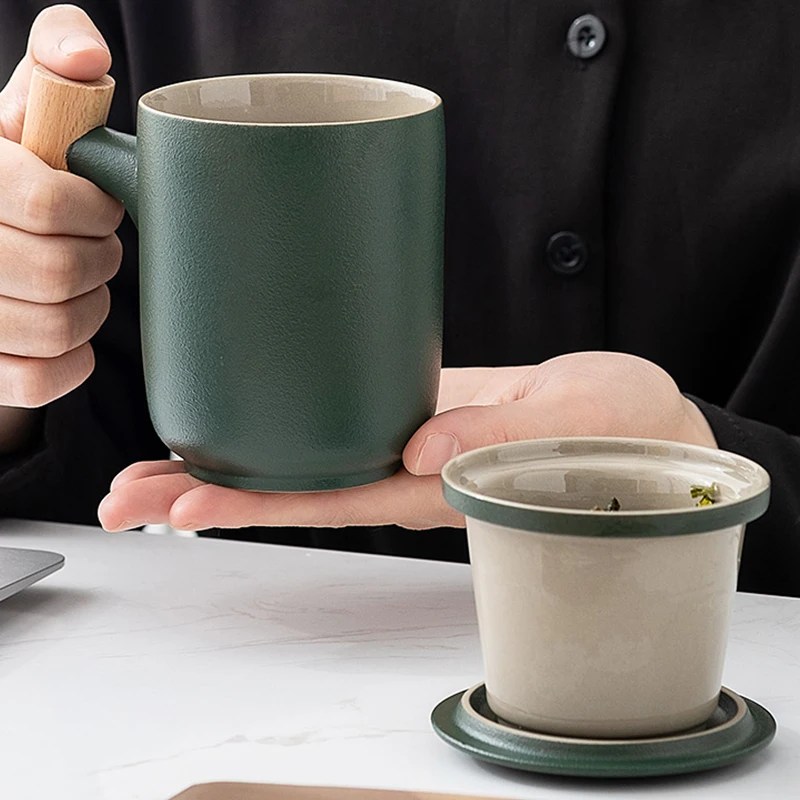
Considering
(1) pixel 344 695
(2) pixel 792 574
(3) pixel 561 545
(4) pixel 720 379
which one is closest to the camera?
(3) pixel 561 545

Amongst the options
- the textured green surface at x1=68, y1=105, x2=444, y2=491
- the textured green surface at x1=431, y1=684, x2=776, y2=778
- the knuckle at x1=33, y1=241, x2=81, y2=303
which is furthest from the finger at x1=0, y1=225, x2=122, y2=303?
the textured green surface at x1=431, y1=684, x2=776, y2=778

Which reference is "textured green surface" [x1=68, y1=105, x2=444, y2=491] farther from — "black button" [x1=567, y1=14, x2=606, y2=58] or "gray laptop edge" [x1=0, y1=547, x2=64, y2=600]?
"black button" [x1=567, y1=14, x2=606, y2=58]

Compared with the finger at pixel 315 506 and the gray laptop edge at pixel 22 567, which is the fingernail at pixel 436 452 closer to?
the finger at pixel 315 506

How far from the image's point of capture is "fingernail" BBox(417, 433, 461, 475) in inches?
26.3

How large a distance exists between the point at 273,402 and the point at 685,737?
25 cm

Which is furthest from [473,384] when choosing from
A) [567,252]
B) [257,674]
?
[257,674]

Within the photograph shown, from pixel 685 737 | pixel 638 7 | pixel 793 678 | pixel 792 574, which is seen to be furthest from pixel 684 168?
pixel 685 737

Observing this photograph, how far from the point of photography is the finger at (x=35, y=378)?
A: 802 millimetres

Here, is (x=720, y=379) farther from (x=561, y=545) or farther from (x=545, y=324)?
(x=561, y=545)

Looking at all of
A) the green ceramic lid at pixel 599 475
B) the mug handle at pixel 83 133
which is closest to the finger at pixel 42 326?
the mug handle at pixel 83 133

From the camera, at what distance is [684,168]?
1069mm

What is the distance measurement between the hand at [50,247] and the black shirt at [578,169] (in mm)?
194

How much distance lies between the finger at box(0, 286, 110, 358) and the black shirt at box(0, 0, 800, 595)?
8.5 inches

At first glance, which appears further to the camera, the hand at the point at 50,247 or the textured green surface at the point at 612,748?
the hand at the point at 50,247
